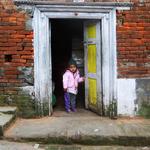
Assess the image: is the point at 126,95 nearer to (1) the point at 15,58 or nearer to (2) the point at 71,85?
(2) the point at 71,85

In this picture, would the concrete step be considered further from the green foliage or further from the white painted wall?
the green foliage

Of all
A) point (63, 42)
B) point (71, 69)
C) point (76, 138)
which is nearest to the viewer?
point (76, 138)

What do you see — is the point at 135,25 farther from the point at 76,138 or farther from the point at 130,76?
the point at 76,138

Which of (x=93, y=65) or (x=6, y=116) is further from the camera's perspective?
(x=93, y=65)

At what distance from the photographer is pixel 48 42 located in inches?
328

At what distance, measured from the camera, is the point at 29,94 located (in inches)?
324

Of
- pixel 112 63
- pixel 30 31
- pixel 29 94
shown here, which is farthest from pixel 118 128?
pixel 30 31

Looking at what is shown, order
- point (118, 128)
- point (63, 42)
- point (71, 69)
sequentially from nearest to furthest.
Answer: point (118, 128)
point (71, 69)
point (63, 42)

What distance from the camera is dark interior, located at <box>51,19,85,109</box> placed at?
1126cm

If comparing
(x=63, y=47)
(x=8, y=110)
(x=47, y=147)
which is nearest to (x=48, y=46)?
(x=8, y=110)

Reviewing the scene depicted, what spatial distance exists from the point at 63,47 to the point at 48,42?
356cm

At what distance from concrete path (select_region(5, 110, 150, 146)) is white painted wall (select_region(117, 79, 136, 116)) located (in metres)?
0.29

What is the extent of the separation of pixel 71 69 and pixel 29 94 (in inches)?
52.9

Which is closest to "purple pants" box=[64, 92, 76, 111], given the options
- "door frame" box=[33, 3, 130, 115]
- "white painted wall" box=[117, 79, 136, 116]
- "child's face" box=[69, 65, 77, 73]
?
"child's face" box=[69, 65, 77, 73]
